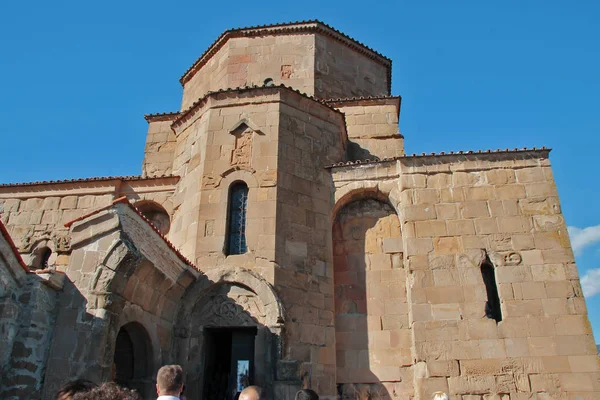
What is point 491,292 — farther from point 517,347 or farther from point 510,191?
point 510,191

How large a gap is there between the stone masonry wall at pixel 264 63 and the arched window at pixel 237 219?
434 centimetres

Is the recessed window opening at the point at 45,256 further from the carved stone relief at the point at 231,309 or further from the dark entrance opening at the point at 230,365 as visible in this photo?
the dark entrance opening at the point at 230,365

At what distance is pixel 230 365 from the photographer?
8875 mm

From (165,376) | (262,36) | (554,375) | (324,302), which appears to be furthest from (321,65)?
(165,376)

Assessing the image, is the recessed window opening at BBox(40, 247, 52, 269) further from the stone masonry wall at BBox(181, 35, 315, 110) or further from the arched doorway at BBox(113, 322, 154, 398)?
the stone masonry wall at BBox(181, 35, 315, 110)

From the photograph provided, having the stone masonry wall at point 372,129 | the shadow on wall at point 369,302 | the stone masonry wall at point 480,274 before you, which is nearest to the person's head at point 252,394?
the stone masonry wall at point 480,274

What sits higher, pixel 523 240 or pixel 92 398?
pixel 523 240

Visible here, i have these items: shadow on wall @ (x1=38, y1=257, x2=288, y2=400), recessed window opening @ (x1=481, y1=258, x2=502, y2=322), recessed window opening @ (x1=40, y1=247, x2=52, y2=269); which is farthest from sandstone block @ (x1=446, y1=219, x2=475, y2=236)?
recessed window opening @ (x1=40, y1=247, x2=52, y2=269)

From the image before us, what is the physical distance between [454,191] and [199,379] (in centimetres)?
567

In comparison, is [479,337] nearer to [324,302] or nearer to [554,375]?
[554,375]

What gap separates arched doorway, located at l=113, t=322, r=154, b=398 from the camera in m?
7.72

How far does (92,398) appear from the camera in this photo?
2500 mm

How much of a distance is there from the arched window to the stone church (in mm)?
29

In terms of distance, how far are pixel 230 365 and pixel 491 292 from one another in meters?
4.73
